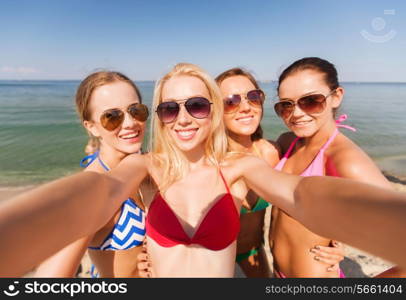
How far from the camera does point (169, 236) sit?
67.9 inches

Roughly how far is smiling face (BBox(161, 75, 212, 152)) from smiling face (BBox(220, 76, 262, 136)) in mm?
676

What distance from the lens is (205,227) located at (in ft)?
5.62

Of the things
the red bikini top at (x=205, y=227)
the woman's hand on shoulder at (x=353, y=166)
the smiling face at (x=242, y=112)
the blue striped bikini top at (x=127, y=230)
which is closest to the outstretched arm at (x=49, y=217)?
the red bikini top at (x=205, y=227)

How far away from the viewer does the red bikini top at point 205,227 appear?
5.61ft

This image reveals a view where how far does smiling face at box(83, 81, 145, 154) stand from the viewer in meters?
2.28

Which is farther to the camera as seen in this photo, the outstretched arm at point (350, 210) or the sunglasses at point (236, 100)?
the sunglasses at point (236, 100)

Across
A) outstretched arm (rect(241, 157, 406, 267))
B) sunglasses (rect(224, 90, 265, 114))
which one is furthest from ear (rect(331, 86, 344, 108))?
outstretched arm (rect(241, 157, 406, 267))

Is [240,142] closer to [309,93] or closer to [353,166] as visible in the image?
[309,93]

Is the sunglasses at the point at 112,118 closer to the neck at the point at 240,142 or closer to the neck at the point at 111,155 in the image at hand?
the neck at the point at 111,155

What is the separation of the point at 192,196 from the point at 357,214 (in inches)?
50.5

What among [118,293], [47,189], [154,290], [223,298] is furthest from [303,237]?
[47,189]

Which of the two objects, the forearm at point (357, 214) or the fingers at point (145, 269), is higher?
the forearm at point (357, 214)

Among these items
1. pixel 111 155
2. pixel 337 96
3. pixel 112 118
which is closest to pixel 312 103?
pixel 337 96

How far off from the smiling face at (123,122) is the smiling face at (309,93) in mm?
1677
